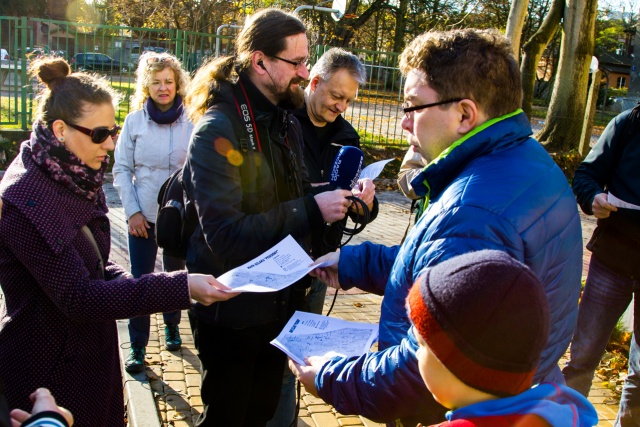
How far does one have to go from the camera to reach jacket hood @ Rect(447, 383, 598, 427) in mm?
1445

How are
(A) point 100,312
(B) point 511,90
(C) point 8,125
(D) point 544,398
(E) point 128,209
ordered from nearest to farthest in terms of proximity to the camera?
(D) point 544,398 → (B) point 511,90 → (A) point 100,312 → (E) point 128,209 → (C) point 8,125

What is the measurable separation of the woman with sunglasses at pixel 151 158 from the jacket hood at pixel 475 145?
3066 mm

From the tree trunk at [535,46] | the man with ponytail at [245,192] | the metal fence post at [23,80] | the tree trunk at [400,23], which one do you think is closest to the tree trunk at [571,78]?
the tree trunk at [535,46]

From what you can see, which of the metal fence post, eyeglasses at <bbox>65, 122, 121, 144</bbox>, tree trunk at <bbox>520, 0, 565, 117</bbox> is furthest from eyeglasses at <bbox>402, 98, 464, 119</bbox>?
tree trunk at <bbox>520, 0, 565, 117</bbox>

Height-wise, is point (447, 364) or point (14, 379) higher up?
point (447, 364)

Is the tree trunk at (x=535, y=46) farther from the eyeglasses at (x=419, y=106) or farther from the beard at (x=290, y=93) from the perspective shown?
the eyeglasses at (x=419, y=106)

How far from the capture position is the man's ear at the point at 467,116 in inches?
80.6

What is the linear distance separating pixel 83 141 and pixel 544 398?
1.88 meters

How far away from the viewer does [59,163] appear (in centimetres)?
237

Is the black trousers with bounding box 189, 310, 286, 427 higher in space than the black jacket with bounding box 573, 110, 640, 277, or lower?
lower

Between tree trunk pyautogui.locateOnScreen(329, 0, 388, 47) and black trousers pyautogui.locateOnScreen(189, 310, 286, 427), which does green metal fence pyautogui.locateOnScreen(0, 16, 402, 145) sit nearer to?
black trousers pyautogui.locateOnScreen(189, 310, 286, 427)

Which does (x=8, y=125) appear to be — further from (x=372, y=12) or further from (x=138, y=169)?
(x=372, y=12)

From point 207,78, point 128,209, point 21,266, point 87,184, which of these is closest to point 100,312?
point 21,266

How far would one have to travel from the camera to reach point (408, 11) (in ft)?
111
